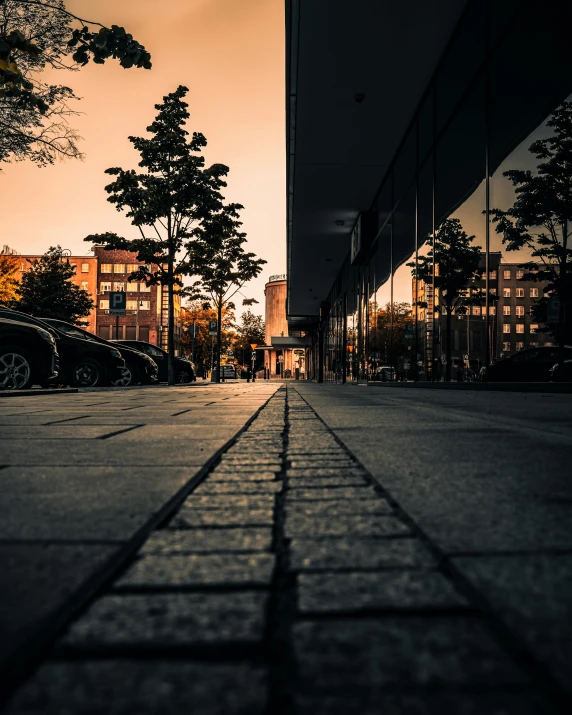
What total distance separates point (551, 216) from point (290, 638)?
8376 mm

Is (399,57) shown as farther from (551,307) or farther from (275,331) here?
(275,331)

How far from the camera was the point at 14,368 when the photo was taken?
10.2 meters

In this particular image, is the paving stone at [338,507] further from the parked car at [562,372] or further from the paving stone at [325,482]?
the parked car at [562,372]

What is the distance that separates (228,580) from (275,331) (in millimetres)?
108618

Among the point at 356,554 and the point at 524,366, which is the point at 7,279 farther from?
the point at 356,554

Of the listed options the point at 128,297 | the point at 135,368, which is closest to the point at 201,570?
the point at 135,368

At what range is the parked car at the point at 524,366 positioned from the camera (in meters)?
9.04

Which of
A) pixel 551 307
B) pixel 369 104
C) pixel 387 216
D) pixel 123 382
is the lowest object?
pixel 123 382

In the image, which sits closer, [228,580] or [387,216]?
[228,580]

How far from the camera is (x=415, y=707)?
23.1 inches

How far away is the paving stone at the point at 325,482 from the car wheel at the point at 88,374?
13.7 metres

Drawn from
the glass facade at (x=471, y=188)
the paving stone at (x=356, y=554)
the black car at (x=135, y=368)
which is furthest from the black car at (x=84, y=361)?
the paving stone at (x=356, y=554)

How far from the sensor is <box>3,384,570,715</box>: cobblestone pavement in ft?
1.96

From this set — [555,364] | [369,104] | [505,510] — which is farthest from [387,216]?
[505,510]
